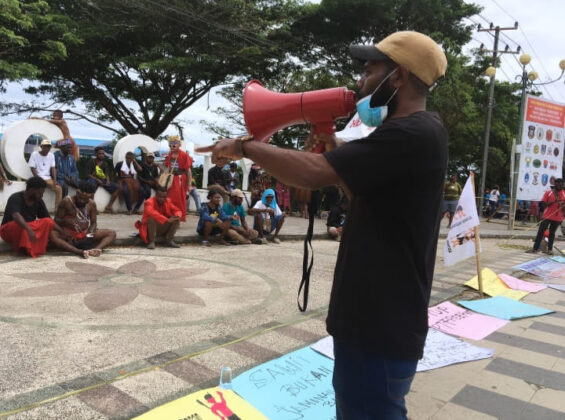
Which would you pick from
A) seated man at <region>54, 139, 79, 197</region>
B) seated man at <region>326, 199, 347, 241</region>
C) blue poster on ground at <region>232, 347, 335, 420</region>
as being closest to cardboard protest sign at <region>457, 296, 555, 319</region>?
blue poster on ground at <region>232, 347, 335, 420</region>

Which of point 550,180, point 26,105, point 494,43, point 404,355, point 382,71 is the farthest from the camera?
point 494,43

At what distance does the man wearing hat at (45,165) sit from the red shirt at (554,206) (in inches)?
429

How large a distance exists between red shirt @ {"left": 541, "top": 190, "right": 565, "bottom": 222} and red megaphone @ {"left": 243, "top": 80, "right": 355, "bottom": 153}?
1050 centimetres

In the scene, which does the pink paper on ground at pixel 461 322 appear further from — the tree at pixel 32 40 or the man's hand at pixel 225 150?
the tree at pixel 32 40

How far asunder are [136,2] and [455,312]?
48.6 ft

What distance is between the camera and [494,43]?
2050cm

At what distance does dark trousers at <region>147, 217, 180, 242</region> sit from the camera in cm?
724

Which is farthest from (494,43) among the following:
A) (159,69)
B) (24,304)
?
(24,304)

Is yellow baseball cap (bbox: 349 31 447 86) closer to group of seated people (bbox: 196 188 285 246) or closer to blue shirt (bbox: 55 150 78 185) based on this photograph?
group of seated people (bbox: 196 188 285 246)

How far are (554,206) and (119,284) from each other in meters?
9.86

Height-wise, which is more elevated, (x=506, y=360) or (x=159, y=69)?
(x=159, y=69)

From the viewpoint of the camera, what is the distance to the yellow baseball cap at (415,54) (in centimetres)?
142

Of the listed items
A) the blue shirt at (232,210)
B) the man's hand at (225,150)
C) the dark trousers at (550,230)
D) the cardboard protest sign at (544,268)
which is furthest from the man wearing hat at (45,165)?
the dark trousers at (550,230)

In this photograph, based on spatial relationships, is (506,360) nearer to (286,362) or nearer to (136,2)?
(286,362)
